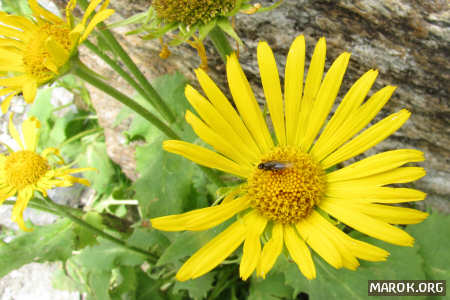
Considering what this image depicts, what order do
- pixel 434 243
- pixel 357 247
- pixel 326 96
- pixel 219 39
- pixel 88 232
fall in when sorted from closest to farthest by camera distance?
pixel 357 247 < pixel 326 96 < pixel 219 39 < pixel 434 243 < pixel 88 232

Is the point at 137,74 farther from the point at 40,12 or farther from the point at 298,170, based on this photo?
the point at 298,170

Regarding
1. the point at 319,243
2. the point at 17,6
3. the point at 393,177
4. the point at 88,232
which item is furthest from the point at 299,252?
the point at 17,6

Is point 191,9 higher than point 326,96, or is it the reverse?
point 191,9

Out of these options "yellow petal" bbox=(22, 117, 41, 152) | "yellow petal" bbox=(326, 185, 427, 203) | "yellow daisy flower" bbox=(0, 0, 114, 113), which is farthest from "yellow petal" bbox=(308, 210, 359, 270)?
"yellow petal" bbox=(22, 117, 41, 152)

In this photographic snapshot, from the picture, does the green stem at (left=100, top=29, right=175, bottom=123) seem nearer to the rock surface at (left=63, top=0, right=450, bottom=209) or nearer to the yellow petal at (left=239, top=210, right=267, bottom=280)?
the rock surface at (left=63, top=0, right=450, bottom=209)

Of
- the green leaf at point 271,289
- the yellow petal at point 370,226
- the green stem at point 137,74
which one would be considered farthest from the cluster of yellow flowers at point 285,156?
the green leaf at point 271,289

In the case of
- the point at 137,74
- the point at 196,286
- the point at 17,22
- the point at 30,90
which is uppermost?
the point at 17,22
